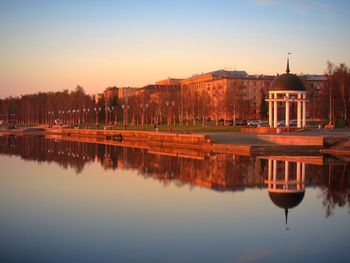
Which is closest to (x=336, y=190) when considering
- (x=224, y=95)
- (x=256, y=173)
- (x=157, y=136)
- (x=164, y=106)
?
(x=256, y=173)

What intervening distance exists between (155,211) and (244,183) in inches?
293

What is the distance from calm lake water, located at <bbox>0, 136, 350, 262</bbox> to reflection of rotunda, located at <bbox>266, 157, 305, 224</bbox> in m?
0.05

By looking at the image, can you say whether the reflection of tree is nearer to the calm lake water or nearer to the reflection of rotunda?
the calm lake water

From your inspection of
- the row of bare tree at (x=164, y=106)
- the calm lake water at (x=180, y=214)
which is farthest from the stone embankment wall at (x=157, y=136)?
the calm lake water at (x=180, y=214)

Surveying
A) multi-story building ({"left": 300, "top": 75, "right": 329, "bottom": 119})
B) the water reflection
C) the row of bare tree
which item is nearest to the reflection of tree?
the water reflection

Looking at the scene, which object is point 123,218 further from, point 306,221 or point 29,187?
point 29,187

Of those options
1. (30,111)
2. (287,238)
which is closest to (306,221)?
(287,238)

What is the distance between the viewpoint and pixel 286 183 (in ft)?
76.2

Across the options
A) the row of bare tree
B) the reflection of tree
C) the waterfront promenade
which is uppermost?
the row of bare tree

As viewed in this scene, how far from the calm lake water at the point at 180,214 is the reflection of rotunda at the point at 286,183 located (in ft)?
0.17

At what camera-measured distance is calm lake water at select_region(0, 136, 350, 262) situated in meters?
12.4

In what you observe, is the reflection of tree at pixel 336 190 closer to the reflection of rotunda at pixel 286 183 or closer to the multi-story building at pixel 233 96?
the reflection of rotunda at pixel 286 183

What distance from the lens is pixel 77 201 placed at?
19984mm

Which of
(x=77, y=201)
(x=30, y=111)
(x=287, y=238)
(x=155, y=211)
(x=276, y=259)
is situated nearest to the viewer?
(x=276, y=259)
